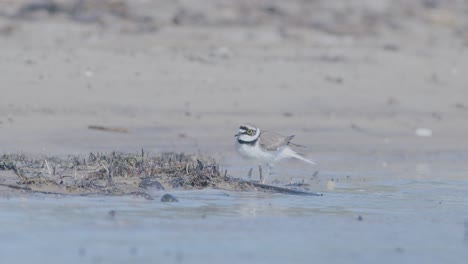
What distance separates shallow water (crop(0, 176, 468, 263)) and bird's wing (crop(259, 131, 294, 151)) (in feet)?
2.78

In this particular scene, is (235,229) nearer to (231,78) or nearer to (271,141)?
(271,141)

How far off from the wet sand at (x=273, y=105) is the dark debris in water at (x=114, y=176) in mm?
224

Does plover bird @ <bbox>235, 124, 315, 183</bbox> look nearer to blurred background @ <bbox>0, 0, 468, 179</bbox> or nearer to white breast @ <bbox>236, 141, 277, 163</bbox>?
white breast @ <bbox>236, 141, 277, 163</bbox>

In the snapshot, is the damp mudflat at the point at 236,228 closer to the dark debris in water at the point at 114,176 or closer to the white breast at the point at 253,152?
the dark debris in water at the point at 114,176

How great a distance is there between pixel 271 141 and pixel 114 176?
4.72 feet

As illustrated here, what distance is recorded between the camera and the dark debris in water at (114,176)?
8062 mm

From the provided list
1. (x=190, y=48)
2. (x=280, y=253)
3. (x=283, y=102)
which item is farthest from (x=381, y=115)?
(x=280, y=253)

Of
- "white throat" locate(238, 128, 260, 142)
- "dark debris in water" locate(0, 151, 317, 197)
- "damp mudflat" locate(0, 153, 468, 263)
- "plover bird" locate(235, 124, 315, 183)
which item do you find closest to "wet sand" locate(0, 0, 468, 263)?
"damp mudflat" locate(0, 153, 468, 263)

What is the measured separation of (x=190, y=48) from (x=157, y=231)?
7977 mm

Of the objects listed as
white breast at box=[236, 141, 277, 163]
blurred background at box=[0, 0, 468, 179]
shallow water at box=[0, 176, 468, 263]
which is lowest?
shallow water at box=[0, 176, 468, 263]

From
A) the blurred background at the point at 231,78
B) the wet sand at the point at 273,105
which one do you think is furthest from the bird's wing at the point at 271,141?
the blurred background at the point at 231,78

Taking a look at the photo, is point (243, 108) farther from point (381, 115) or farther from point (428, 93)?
point (428, 93)

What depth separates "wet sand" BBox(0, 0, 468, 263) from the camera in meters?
7.20

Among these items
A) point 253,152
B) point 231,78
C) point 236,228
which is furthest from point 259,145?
point 231,78
